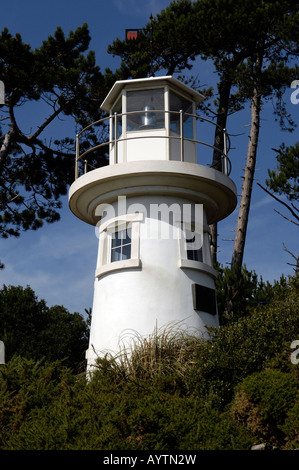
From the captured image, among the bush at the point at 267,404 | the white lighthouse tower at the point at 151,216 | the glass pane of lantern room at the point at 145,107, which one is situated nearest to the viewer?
the bush at the point at 267,404

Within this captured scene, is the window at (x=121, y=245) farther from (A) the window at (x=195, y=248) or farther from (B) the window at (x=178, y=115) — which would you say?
(B) the window at (x=178, y=115)

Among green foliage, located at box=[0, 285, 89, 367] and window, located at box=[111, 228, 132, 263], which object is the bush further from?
green foliage, located at box=[0, 285, 89, 367]

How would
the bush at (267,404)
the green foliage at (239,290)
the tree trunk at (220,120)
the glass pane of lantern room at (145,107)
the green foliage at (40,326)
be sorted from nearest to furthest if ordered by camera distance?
the bush at (267,404) → the glass pane of lantern room at (145,107) → the green foliage at (239,290) → the tree trunk at (220,120) → the green foliage at (40,326)

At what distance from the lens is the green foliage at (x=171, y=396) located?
754 cm

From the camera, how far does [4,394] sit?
32.7 ft

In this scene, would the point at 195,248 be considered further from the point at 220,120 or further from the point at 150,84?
the point at 220,120

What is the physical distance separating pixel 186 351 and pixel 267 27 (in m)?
12.0

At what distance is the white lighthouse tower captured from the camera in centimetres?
1184

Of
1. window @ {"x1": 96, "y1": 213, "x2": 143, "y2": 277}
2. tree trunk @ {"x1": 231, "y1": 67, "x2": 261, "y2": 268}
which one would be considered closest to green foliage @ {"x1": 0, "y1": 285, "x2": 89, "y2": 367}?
tree trunk @ {"x1": 231, "y1": 67, "x2": 261, "y2": 268}

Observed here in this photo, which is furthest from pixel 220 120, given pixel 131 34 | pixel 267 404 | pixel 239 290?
pixel 267 404

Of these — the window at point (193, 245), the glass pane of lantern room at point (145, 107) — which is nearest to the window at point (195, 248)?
the window at point (193, 245)

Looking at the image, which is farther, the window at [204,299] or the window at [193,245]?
the window at [193,245]

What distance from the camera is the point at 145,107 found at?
1312 cm

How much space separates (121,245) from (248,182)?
25.4 ft
